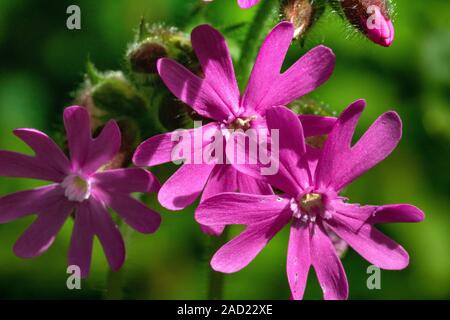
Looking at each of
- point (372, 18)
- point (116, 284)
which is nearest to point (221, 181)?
point (372, 18)

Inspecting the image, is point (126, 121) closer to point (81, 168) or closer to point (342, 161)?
point (81, 168)

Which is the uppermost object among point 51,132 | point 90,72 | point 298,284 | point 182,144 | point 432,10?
point 432,10

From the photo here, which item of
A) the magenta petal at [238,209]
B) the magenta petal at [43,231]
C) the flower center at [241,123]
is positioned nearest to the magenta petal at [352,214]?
the magenta petal at [238,209]

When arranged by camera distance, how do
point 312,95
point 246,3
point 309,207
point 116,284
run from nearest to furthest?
point 246,3
point 309,207
point 116,284
point 312,95

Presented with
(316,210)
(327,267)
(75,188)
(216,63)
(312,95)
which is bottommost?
(327,267)

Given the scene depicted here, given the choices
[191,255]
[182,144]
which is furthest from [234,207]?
[191,255]

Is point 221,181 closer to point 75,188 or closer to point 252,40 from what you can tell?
point 75,188

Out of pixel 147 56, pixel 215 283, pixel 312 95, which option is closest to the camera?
pixel 147 56
